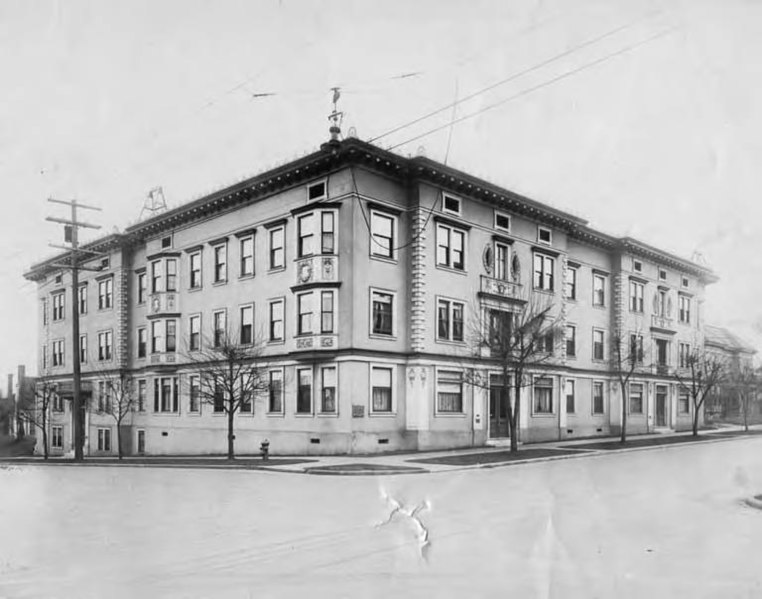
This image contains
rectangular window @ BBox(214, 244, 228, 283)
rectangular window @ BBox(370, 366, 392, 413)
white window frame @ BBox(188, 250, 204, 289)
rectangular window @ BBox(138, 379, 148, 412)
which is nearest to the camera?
rectangular window @ BBox(370, 366, 392, 413)

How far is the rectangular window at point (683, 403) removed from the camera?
1743 inches

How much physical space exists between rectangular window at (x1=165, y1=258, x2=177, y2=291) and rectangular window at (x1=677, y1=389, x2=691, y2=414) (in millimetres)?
30478

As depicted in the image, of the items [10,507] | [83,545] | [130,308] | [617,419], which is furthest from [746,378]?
[130,308]

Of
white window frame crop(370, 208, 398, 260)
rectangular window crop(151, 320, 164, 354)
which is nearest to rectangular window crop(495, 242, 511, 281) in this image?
white window frame crop(370, 208, 398, 260)

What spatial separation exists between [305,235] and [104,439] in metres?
22.0

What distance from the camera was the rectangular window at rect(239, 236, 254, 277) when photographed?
31.8 m

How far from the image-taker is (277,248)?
30.5 m

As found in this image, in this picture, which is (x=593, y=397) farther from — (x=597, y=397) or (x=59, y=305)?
(x=59, y=305)

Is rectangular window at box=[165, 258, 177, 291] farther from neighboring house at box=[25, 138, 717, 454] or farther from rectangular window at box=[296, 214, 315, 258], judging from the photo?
rectangular window at box=[296, 214, 315, 258]

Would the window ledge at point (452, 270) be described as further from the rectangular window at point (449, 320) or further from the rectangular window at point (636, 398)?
the rectangular window at point (636, 398)

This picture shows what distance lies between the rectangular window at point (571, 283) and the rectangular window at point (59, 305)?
99.8 feet

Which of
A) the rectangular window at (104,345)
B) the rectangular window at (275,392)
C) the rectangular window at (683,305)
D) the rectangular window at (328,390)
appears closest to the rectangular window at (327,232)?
the rectangular window at (328,390)

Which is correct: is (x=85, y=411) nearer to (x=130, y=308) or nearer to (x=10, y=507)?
(x=130, y=308)

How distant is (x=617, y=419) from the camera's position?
40.3 metres
